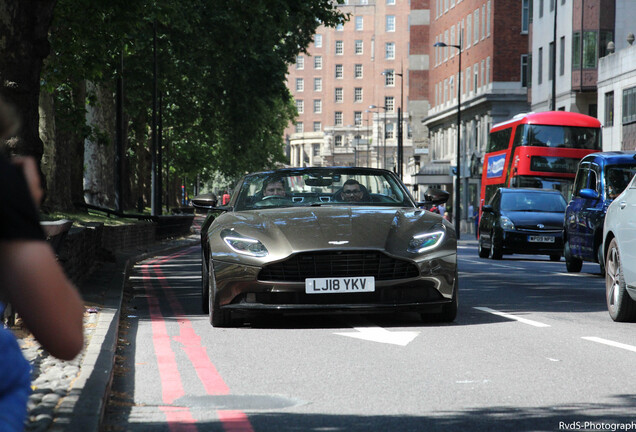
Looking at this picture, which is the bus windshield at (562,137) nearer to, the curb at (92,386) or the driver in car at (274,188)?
the driver in car at (274,188)

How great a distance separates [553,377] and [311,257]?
2968mm

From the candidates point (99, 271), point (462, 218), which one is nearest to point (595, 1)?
point (462, 218)

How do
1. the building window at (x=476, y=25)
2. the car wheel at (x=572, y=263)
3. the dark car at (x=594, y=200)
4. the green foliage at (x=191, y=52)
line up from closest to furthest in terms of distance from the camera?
1. the dark car at (x=594, y=200)
2. the car wheel at (x=572, y=263)
3. the green foliage at (x=191, y=52)
4. the building window at (x=476, y=25)

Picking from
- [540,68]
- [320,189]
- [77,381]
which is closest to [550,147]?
[320,189]

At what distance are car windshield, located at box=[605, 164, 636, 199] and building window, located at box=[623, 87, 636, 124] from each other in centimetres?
2967

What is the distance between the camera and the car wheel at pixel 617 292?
10875 millimetres

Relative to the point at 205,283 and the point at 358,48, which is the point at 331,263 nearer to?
the point at 205,283

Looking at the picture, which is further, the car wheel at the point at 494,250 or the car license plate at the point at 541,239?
the car wheel at the point at 494,250

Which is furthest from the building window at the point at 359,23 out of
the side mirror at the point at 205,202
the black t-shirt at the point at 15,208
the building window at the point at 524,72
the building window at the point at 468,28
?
the black t-shirt at the point at 15,208

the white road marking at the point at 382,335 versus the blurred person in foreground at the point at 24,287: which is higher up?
the blurred person in foreground at the point at 24,287

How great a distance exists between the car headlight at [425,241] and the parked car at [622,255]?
166 centimetres

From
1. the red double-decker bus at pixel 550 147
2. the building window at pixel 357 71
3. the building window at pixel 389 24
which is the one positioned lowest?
the red double-decker bus at pixel 550 147

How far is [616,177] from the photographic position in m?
18.5

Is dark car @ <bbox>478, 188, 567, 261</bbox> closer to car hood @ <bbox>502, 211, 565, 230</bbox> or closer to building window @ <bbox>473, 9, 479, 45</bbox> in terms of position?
car hood @ <bbox>502, 211, 565, 230</bbox>
